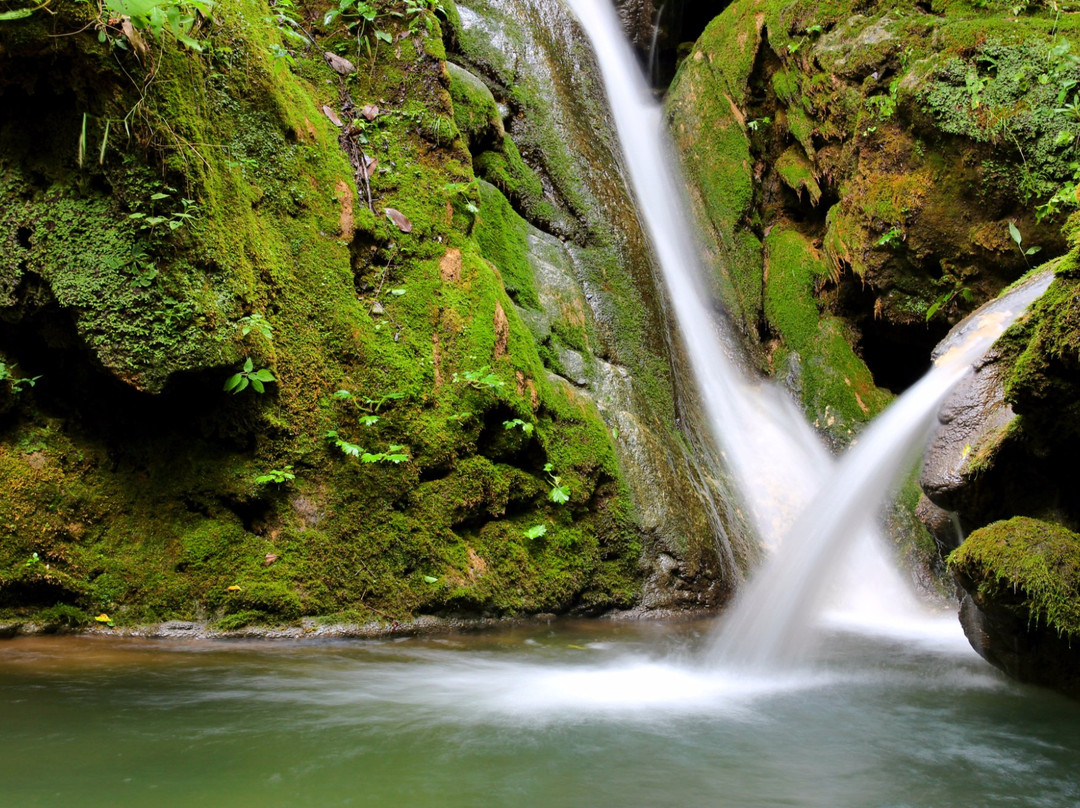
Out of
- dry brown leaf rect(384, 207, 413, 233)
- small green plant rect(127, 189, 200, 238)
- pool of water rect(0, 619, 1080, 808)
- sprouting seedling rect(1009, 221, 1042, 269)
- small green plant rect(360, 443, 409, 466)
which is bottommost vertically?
pool of water rect(0, 619, 1080, 808)

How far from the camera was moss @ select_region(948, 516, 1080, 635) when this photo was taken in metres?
3.18

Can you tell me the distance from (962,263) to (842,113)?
2.38m

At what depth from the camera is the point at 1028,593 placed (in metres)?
3.24

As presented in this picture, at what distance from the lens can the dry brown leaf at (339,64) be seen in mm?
5965

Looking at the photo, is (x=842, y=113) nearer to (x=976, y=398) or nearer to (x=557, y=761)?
(x=976, y=398)

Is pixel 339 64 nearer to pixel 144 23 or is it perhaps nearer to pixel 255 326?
pixel 144 23

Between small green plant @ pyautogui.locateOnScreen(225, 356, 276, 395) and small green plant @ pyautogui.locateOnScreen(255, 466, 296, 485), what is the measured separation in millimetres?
510

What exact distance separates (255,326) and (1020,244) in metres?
7.23

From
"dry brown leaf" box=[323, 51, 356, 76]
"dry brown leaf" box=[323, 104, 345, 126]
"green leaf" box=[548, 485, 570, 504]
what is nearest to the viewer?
"green leaf" box=[548, 485, 570, 504]

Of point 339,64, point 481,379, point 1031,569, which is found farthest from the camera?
point 339,64

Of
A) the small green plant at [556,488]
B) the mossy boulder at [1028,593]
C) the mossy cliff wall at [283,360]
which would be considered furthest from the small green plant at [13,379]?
the mossy boulder at [1028,593]

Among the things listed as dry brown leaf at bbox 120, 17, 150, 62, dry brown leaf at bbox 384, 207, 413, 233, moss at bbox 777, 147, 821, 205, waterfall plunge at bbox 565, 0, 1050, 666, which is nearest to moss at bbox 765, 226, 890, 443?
waterfall plunge at bbox 565, 0, 1050, 666

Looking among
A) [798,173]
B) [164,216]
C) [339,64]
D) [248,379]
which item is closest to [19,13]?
[164,216]

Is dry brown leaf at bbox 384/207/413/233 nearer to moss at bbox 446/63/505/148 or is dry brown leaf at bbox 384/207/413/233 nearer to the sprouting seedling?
moss at bbox 446/63/505/148
